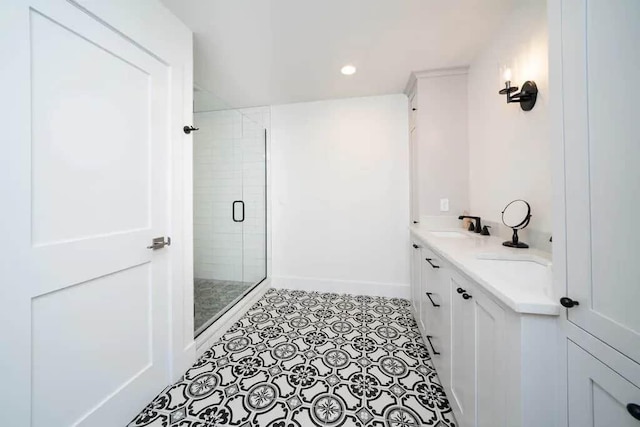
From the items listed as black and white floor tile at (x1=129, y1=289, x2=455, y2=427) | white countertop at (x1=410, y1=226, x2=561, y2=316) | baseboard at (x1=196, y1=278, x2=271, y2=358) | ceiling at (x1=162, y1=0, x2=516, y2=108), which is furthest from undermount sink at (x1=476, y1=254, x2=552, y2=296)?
baseboard at (x1=196, y1=278, x2=271, y2=358)

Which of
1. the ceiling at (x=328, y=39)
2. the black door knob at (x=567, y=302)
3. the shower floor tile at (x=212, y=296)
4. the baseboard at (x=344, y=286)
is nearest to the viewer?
the black door knob at (x=567, y=302)

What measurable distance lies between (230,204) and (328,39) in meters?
2.06

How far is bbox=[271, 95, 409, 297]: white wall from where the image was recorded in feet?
9.61

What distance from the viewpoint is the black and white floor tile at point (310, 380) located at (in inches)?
51.2

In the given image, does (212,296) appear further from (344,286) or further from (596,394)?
(596,394)

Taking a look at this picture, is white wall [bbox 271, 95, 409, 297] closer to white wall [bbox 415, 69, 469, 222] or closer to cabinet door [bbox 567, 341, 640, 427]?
white wall [bbox 415, 69, 469, 222]

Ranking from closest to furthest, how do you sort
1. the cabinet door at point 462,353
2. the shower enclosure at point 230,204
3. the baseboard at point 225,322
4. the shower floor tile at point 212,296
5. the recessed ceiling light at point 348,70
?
the cabinet door at point 462,353 < the baseboard at point 225,322 < the shower floor tile at point 212,296 < the recessed ceiling light at point 348,70 < the shower enclosure at point 230,204

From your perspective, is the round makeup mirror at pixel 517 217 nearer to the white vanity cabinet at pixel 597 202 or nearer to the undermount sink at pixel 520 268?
the undermount sink at pixel 520 268

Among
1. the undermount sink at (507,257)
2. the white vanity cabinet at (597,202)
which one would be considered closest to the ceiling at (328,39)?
the white vanity cabinet at (597,202)

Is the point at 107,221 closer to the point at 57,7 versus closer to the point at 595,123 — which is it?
the point at 57,7

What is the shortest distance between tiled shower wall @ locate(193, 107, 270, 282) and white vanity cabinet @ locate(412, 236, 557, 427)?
2295mm

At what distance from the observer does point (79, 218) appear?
1.09 meters

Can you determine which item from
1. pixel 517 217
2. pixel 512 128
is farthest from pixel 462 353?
pixel 512 128

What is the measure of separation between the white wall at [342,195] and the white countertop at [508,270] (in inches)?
49.4
